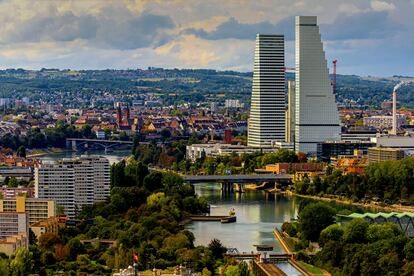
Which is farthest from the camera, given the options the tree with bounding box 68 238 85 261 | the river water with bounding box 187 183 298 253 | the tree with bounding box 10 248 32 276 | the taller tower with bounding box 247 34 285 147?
the taller tower with bounding box 247 34 285 147

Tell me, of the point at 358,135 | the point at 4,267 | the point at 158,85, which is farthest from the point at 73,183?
the point at 158,85

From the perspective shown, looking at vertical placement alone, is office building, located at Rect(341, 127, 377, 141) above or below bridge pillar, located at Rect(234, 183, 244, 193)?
above

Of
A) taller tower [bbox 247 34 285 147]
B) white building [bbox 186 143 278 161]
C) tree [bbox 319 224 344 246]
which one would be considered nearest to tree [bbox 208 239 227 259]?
tree [bbox 319 224 344 246]

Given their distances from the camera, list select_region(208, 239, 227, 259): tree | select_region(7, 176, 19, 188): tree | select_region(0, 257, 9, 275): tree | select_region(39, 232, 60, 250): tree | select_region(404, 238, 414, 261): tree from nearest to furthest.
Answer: select_region(0, 257, 9, 275): tree → select_region(404, 238, 414, 261): tree → select_region(208, 239, 227, 259): tree → select_region(39, 232, 60, 250): tree → select_region(7, 176, 19, 188): tree

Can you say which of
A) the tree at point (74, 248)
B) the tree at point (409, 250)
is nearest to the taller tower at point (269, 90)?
the tree at point (74, 248)

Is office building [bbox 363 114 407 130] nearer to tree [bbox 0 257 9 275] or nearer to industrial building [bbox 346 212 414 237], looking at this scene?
industrial building [bbox 346 212 414 237]

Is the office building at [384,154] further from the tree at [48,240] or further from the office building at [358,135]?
the tree at [48,240]
